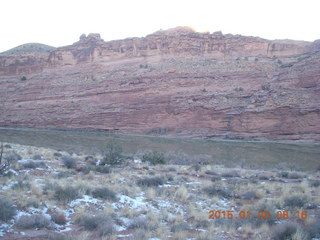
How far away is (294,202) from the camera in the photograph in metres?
6.61

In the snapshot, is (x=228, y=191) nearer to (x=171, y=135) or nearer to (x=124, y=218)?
(x=124, y=218)

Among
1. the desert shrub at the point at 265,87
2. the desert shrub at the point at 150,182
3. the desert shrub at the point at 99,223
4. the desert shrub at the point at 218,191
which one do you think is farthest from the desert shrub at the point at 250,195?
the desert shrub at the point at 265,87

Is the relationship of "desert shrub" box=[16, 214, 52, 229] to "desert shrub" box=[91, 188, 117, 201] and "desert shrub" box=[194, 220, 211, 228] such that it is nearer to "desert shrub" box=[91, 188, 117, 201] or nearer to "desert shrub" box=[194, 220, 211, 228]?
"desert shrub" box=[91, 188, 117, 201]

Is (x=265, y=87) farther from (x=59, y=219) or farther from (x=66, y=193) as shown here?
(x=59, y=219)

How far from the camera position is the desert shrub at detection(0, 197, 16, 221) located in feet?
13.7

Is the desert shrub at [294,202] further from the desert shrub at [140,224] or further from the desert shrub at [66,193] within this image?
the desert shrub at [66,193]

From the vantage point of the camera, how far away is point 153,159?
1329 centimetres

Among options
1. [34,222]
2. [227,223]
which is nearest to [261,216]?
[227,223]

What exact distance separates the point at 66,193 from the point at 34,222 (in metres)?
1.33

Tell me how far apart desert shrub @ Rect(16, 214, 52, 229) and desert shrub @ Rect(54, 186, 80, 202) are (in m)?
0.97

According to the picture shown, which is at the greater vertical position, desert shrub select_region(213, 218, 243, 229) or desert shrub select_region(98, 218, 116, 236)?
desert shrub select_region(98, 218, 116, 236)

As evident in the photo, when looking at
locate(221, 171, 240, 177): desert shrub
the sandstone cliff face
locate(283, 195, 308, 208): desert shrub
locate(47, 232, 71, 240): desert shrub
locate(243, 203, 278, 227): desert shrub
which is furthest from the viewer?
the sandstone cliff face

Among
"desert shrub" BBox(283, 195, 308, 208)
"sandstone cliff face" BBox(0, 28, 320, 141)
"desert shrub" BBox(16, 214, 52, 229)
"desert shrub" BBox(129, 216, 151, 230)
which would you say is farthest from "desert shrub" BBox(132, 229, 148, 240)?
"sandstone cliff face" BBox(0, 28, 320, 141)
